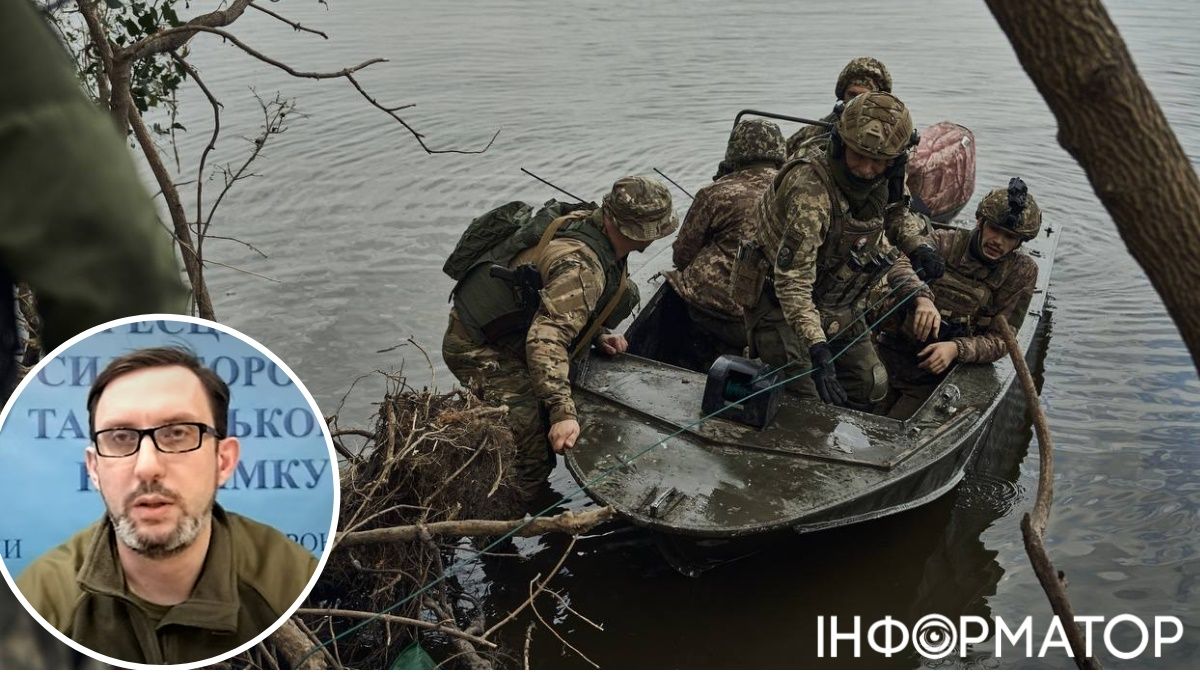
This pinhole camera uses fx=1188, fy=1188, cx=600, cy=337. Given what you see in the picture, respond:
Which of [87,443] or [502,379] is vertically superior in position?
[87,443]

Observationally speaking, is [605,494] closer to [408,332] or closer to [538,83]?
[408,332]

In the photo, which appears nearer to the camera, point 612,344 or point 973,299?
point 612,344

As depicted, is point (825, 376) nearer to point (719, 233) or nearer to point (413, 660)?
point (719, 233)

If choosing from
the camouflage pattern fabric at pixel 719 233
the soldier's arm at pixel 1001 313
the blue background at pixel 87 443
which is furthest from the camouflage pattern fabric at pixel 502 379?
the blue background at pixel 87 443

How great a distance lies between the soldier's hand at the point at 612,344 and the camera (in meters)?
6.93

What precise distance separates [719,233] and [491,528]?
149 inches

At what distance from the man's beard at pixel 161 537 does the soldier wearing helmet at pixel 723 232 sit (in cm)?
603

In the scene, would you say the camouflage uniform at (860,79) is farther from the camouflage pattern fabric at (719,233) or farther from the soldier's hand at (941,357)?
the soldier's hand at (941,357)

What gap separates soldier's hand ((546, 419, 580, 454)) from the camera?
19.4 ft

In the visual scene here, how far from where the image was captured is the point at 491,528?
4621mm

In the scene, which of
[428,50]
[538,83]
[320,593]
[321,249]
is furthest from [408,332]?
[428,50]

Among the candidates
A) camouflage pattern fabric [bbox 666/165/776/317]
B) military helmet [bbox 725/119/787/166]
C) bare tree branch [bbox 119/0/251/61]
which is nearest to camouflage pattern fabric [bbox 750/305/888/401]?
camouflage pattern fabric [bbox 666/165/776/317]

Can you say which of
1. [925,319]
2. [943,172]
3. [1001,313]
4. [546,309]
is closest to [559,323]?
[546,309]

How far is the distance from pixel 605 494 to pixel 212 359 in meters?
3.83
